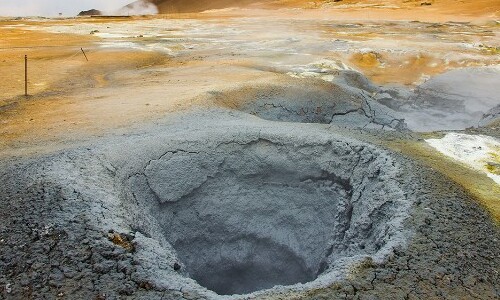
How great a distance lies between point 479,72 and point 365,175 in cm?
818

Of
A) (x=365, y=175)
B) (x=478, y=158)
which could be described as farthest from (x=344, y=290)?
(x=478, y=158)

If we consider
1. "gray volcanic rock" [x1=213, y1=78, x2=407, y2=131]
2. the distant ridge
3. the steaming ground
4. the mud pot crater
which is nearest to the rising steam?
the distant ridge

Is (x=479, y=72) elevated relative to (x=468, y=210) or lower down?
elevated

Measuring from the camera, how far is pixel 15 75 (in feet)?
32.2

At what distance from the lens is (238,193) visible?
5.02 m

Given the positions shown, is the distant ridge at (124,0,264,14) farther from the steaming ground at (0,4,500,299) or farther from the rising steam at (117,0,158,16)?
the steaming ground at (0,4,500,299)

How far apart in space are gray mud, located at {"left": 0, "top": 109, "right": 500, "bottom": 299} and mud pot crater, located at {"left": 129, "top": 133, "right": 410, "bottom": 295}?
1 cm

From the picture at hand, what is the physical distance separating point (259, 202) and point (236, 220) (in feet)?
1.12

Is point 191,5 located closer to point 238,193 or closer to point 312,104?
point 312,104

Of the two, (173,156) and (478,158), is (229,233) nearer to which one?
(173,156)

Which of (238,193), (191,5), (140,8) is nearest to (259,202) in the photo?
(238,193)

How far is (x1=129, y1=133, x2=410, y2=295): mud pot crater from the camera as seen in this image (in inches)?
179

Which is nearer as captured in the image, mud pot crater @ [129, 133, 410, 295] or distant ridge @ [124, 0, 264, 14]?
mud pot crater @ [129, 133, 410, 295]

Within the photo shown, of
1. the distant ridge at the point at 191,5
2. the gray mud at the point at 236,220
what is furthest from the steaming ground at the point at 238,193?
the distant ridge at the point at 191,5
